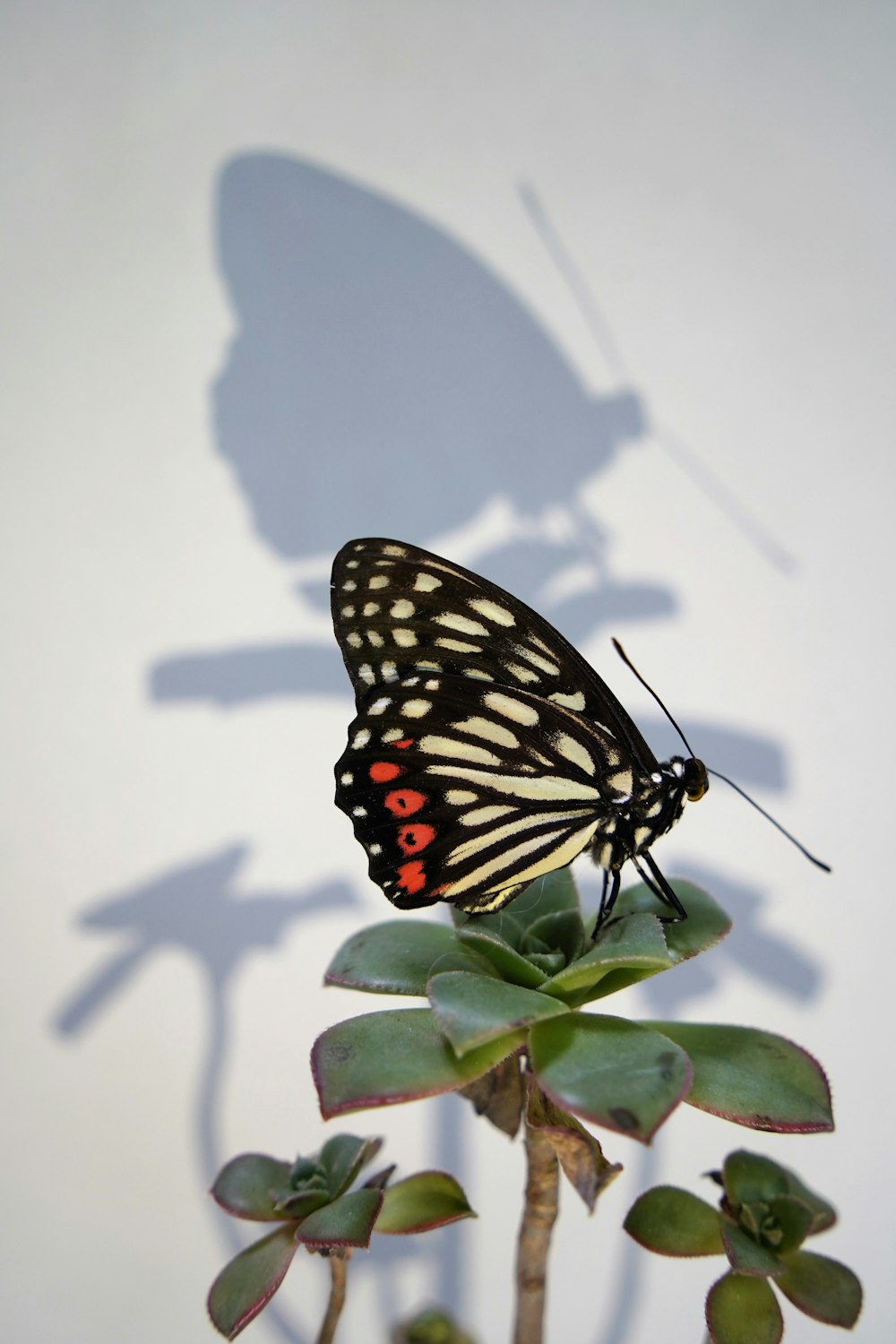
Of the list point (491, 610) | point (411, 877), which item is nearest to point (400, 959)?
point (411, 877)

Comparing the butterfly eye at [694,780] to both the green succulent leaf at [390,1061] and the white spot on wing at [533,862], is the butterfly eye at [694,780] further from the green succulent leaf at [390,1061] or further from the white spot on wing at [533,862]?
the green succulent leaf at [390,1061]

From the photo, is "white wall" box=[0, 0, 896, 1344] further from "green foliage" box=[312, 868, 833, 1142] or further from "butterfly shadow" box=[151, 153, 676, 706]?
"green foliage" box=[312, 868, 833, 1142]

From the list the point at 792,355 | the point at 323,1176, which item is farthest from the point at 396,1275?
the point at 792,355

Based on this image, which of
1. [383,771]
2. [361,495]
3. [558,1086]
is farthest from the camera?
[361,495]

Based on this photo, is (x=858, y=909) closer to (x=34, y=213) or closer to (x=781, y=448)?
(x=781, y=448)

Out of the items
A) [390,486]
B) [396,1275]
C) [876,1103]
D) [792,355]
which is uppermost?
[792,355]

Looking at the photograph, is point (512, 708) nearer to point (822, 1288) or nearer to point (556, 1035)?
point (556, 1035)
